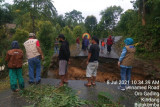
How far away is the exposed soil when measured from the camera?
764 centimetres

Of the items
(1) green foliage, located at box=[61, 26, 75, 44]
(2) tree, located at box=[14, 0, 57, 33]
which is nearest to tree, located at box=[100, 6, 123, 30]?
(1) green foliage, located at box=[61, 26, 75, 44]

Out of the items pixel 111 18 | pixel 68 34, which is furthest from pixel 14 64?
pixel 111 18

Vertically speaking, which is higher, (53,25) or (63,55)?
(53,25)

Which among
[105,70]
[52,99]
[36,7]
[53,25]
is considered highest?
[36,7]

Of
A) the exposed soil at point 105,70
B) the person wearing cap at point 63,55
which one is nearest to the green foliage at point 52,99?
the person wearing cap at point 63,55

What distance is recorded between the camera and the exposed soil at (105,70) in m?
7.64

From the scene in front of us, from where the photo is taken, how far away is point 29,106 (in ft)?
10.4

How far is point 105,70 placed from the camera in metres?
9.62

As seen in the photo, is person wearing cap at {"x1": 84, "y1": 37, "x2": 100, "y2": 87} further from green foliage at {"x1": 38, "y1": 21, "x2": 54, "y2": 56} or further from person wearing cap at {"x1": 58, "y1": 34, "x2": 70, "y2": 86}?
green foliage at {"x1": 38, "y1": 21, "x2": 54, "y2": 56}

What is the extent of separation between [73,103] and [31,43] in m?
2.49

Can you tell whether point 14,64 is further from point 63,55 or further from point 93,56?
point 93,56

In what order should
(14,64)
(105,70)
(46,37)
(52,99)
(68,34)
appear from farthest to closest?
(68,34)
(105,70)
(46,37)
(14,64)
(52,99)

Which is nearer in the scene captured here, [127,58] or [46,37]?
[127,58]

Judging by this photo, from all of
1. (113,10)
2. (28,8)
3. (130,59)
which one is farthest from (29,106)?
(113,10)
